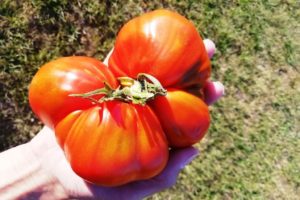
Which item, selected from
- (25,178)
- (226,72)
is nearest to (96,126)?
(25,178)

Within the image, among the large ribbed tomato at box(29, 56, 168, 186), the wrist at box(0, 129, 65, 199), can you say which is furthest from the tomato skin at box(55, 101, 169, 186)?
the wrist at box(0, 129, 65, 199)

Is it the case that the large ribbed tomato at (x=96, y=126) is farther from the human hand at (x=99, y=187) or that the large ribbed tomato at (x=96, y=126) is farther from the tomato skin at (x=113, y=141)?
the human hand at (x=99, y=187)

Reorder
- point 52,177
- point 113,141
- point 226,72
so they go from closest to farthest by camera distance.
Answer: point 113,141 < point 52,177 < point 226,72

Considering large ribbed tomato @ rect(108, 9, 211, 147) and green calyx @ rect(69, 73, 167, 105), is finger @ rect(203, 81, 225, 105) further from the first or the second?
green calyx @ rect(69, 73, 167, 105)

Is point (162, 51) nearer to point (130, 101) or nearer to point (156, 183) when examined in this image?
point (130, 101)

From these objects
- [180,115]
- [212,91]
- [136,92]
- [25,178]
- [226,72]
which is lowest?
[226,72]

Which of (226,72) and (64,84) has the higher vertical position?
(64,84)

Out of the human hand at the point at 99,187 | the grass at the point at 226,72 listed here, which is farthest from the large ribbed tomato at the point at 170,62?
the grass at the point at 226,72

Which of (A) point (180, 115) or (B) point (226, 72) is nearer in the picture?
(A) point (180, 115)
